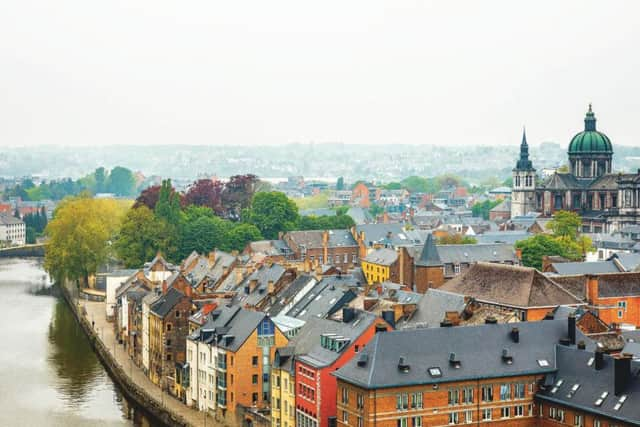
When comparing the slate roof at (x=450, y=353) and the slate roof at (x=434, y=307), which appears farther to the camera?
the slate roof at (x=434, y=307)

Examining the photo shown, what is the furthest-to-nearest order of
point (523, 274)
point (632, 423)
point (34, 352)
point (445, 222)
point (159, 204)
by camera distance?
point (445, 222) → point (159, 204) → point (34, 352) → point (523, 274) → point (632, 423)

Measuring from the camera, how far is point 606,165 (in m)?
139

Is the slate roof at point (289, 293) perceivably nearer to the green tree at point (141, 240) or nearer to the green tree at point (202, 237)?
the green tree at point (141, 240)

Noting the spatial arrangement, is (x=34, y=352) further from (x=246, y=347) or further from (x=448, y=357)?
(x=448, y=357)

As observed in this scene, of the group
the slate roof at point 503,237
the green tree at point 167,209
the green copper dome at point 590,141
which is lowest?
the slate roof at point 503,237

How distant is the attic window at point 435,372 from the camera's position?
43.7m

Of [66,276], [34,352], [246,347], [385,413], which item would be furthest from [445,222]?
[385,413]

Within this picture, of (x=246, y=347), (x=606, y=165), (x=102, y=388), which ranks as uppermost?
(x=606, y=165)

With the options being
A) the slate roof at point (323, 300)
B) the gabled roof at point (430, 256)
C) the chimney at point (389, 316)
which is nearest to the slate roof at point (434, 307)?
the chimney at point (389, 316)

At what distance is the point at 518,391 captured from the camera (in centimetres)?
4569

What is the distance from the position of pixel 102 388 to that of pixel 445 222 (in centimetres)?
9794

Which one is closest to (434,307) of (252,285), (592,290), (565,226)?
(592,290)

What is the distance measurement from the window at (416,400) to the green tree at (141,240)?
223 feet

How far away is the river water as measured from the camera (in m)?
58.0
